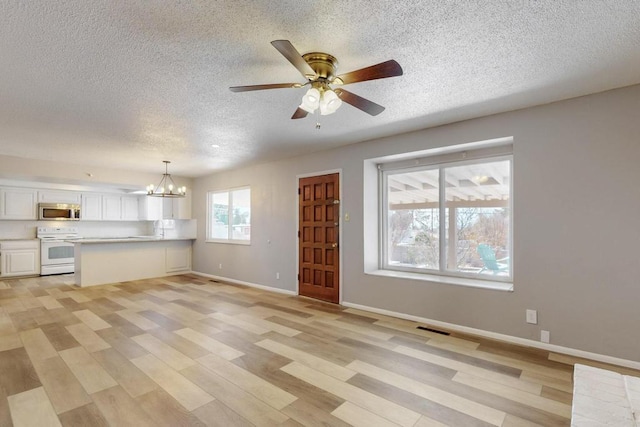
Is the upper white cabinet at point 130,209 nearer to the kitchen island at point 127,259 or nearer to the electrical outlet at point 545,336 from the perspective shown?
the kitchen island at point 127,259

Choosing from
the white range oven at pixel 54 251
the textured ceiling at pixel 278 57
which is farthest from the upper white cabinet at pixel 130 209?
the textured ceiling at pixel 278 57

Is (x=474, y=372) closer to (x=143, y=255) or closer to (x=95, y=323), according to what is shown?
(x=95, y=323)

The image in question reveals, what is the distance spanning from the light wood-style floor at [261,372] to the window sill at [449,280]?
0.58m

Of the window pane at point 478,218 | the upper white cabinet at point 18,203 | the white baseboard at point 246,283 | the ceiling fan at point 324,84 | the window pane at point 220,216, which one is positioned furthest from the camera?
the window pane at point 220,216

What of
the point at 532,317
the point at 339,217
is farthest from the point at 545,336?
the point at 339,217

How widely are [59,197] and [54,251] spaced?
1.33 m

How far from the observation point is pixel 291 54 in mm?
1725

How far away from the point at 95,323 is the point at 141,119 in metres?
2.61

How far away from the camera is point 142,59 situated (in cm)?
230

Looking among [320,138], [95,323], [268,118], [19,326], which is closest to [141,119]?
[268,118]

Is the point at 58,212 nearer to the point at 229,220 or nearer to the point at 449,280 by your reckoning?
the point at 229,220

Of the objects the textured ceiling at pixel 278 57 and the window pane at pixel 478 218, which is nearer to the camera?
the textured ceiling at pixel 278 57

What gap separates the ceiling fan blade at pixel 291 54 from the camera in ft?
5.24

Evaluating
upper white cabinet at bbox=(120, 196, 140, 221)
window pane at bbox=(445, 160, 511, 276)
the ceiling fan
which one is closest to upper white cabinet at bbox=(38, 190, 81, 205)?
upper white cabinet at bbox=(120, 196, 140, 221)
